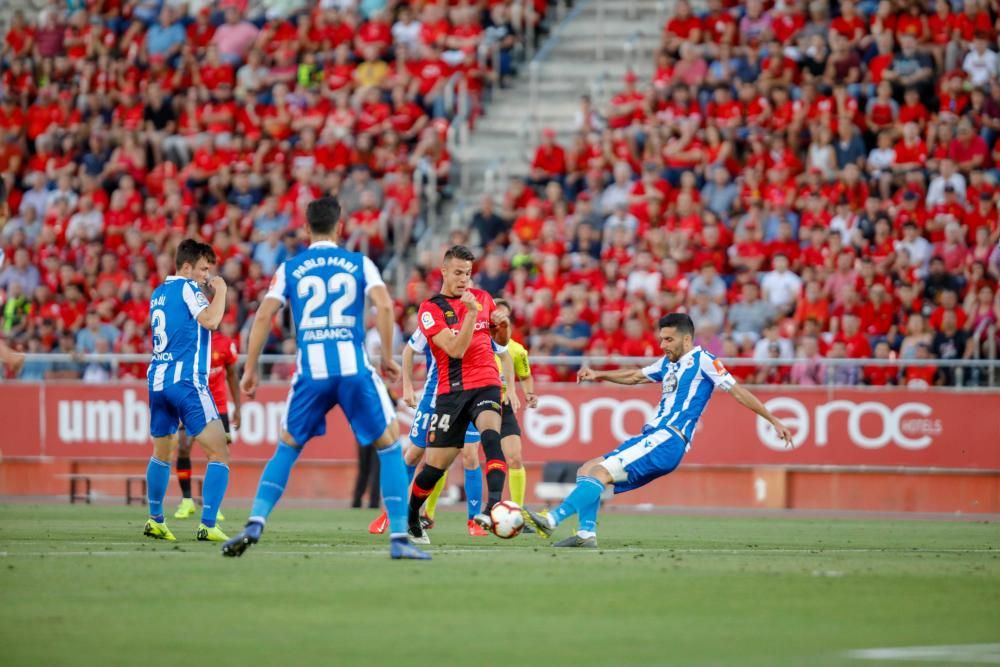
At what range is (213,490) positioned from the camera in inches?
570

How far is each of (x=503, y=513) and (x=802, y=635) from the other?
5.19 meters

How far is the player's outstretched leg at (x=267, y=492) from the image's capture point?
11.3 m

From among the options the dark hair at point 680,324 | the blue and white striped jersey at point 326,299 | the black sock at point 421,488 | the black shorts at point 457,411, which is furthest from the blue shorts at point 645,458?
the blue and white striped jersey at point 326,299

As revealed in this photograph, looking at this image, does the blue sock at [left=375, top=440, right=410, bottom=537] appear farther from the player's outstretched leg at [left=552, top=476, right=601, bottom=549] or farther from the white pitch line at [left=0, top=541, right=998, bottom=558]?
the player's outstretched leg at [left=552, top=476, right=601, bottom=549]

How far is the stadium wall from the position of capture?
22.3 metres

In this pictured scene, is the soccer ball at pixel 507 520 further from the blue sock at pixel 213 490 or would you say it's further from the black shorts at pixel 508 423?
the black shorts at pixel 508 423

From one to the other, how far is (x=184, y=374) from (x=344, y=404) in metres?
3.61

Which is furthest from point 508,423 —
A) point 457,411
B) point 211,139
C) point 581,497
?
point 211,139

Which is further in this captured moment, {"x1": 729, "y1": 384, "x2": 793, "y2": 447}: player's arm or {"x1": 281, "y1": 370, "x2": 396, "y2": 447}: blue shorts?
{"x1": 729, "y1": 384, "x2": 793, "y2": 447}: player's arm

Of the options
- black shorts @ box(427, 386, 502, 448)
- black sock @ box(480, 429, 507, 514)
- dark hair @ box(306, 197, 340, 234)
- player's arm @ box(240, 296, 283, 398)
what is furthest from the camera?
black sock @ box(480, 429, 507, 514)

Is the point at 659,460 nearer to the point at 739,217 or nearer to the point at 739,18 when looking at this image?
the point at 739,217

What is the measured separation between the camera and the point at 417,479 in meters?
14.0

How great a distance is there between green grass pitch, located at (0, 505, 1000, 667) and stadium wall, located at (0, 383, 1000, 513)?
25.9 ft

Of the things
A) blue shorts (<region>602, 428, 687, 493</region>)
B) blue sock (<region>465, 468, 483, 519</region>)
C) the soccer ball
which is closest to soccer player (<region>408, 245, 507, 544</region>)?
the soccer ball
